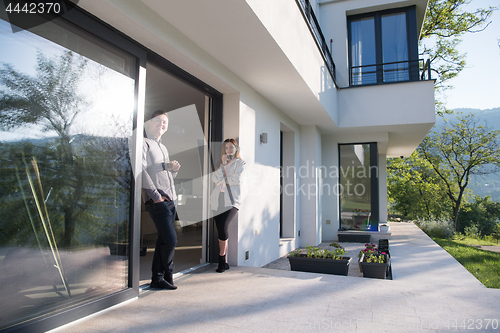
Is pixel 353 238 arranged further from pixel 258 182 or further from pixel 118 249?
pixel 118 249

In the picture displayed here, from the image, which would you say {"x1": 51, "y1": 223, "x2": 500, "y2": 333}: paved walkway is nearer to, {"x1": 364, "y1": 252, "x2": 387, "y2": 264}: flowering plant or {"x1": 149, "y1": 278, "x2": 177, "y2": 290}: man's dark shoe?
{"x1": 149, "y1": 278, "x2": 177, "y2": 290}: man's dark shoe

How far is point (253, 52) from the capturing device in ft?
11.3

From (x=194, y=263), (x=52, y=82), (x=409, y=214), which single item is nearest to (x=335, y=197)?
(x=194, y=263)

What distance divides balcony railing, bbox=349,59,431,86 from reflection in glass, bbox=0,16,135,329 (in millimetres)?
6573

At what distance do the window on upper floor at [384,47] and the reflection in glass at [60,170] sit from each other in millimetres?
6715

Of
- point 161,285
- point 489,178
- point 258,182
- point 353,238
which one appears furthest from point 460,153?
point 489,178

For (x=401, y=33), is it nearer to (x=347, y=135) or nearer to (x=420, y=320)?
(x=347, y=135)

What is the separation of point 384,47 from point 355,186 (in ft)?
11.8

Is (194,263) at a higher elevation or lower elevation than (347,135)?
lower

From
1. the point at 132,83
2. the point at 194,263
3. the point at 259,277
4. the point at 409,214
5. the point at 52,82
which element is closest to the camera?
the point at 52,82

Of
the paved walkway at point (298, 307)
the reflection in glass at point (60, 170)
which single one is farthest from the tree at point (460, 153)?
the reflection in glass at point (60, 170)

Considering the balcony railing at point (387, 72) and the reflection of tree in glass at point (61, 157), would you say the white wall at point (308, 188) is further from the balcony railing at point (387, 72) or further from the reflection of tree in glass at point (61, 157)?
the reflection of tree in glass at point (61, 157)

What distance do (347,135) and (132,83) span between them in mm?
6779

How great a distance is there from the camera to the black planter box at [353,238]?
7917 millimetres
